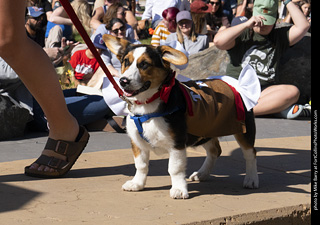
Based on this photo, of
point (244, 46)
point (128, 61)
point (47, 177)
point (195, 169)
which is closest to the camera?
point (128, 61)

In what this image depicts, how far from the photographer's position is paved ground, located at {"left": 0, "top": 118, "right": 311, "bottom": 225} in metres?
3.33

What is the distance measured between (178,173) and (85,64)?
4463mm

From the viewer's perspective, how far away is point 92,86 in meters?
7.52

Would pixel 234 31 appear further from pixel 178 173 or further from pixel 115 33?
pixel 178 173

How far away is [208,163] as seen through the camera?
450 centimetres

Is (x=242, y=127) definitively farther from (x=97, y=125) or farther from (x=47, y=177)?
(x=97, y=125)

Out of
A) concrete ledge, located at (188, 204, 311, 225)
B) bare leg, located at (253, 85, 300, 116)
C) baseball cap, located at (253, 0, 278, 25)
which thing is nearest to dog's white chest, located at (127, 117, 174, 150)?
concrete ledge, located at (188, 204, 311, 225)

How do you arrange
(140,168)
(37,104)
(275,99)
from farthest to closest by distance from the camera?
1. (275,99)
2. (37,104)
3. (140,168)

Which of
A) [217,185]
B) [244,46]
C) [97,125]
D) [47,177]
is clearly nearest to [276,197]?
[217,185]

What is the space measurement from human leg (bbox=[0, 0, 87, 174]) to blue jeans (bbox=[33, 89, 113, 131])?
6.65 feet

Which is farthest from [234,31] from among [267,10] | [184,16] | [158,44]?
[184,16]

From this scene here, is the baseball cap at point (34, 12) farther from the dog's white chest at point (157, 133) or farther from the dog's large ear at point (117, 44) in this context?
the dog's white chest at point (157, 133)

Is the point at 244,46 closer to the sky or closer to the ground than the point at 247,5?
closer to the sky

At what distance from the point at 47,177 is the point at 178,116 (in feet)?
3.93
